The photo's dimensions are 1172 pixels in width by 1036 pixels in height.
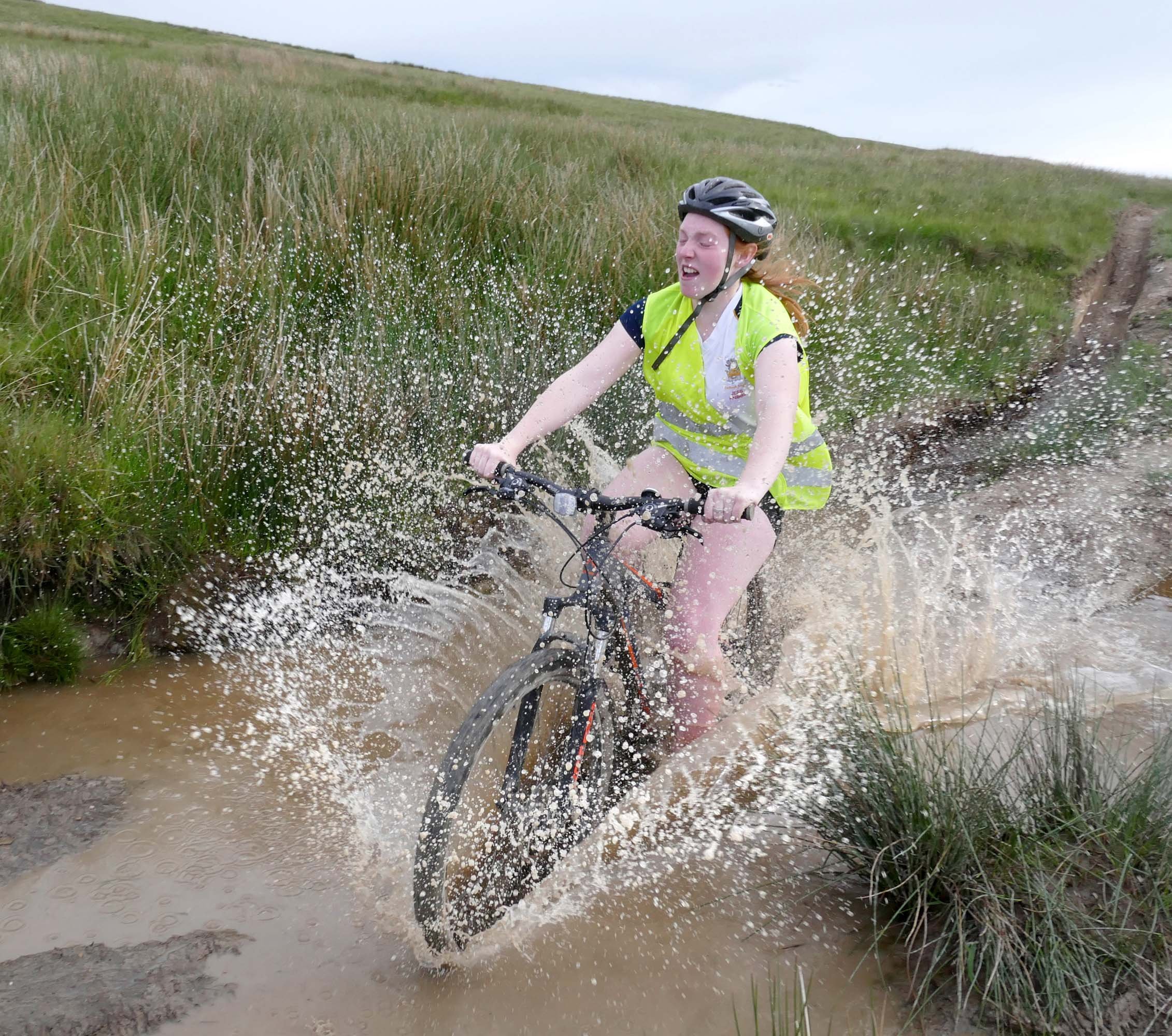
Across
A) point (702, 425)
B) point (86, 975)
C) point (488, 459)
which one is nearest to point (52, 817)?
point (86, 975)

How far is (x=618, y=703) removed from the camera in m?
3.49

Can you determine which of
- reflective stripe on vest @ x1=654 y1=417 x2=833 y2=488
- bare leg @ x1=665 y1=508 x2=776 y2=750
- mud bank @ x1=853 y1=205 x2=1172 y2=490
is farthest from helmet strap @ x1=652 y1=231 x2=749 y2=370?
mud bank @ x1=853 y1=205 x2=1172 y2=490

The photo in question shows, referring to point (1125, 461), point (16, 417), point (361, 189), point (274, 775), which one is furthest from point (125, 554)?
point (1125, 461)

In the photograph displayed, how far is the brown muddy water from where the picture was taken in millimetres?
2781

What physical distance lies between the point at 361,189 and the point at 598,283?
6.20 feet

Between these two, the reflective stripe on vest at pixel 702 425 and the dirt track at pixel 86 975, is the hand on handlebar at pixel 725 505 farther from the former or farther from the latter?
the dirt track at pixel 86 975

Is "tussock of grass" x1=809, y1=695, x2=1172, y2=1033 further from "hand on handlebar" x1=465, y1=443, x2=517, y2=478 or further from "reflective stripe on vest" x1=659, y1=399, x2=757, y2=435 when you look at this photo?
"hand on handlebar" x1=465, y1=443, x2=517, y2=478

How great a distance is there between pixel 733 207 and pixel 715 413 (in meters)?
0.75

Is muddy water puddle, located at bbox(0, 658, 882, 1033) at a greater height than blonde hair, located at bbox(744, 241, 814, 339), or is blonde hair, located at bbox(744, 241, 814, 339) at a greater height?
blonde hair, located at bbox(744, 241, 814, 339)

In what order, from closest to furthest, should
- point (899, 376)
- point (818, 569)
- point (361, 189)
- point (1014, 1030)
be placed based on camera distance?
1. point (1014, 1030)
2. point (818, 569)
3. point (361, 189)
4. point (899, 376)

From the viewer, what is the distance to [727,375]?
10.9ft

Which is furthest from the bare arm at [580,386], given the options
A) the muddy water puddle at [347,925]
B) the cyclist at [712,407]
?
the muddy water puddle at [347,925]

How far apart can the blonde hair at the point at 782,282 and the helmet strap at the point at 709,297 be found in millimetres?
70

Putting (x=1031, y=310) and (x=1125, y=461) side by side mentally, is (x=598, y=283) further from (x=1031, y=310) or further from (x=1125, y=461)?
(x=1031, y=310)
